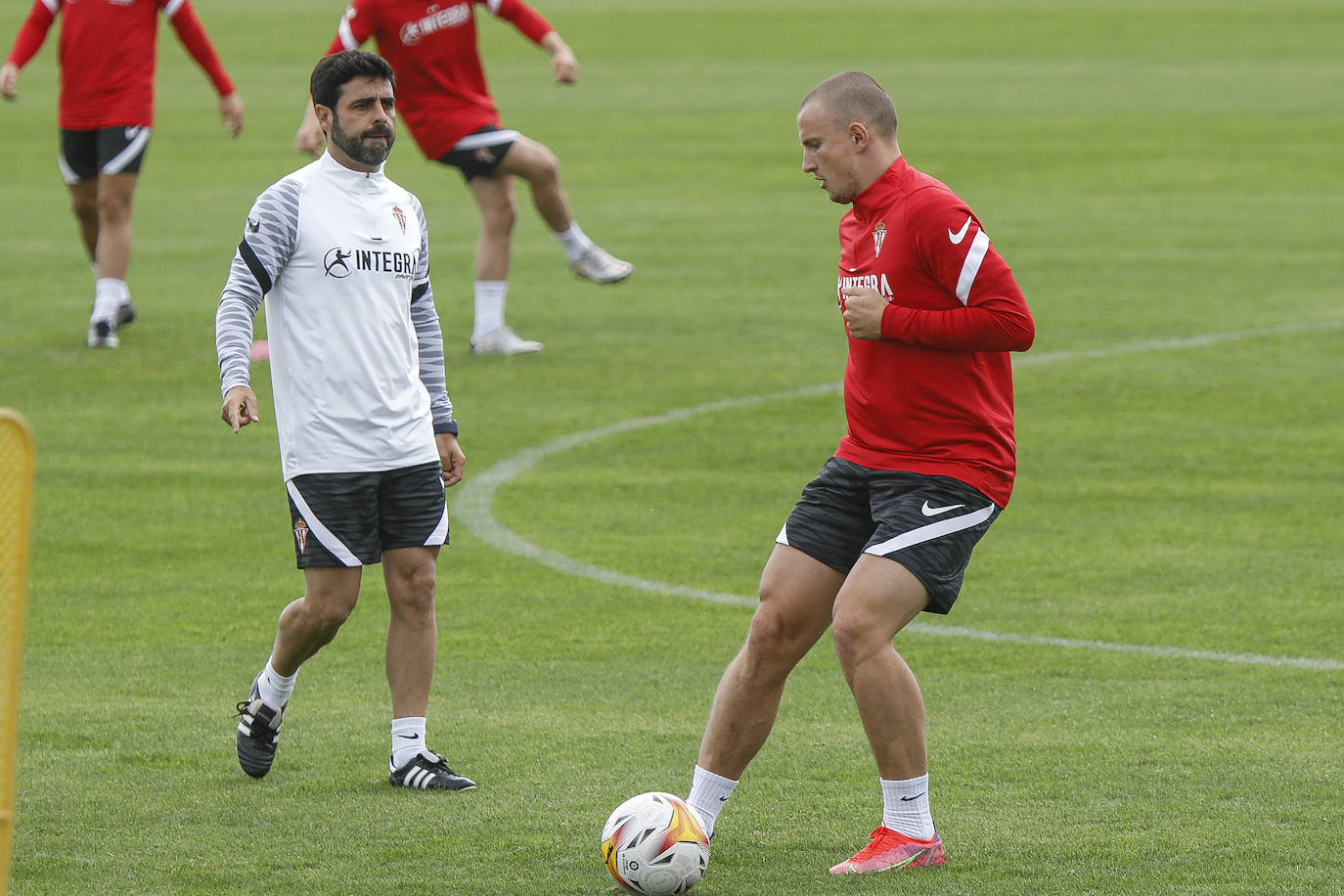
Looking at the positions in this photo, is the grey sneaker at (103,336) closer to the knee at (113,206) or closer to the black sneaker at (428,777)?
the knee at (113,206)

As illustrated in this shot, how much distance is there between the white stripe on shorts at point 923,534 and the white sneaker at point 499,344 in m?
8.02

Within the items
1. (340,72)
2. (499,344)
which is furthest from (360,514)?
(499,344)

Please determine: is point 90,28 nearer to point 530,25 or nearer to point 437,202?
point 530,25

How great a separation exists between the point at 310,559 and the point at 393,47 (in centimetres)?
676

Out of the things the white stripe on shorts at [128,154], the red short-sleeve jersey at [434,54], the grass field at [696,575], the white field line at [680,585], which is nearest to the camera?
the grass field at [696,575]

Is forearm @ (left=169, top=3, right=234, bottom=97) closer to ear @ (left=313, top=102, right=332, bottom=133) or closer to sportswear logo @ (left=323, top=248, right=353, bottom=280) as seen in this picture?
ear @ (left=313, top=102, right=332, bottom=133)

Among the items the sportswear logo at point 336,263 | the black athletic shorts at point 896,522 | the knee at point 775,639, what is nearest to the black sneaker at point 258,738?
the sportswear logo at point 336,263

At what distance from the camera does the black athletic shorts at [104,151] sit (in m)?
Answer: 12.5

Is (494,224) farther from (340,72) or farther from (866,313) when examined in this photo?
(866,313)

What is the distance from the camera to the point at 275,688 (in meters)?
6.09

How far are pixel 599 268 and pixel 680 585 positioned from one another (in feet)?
15.2

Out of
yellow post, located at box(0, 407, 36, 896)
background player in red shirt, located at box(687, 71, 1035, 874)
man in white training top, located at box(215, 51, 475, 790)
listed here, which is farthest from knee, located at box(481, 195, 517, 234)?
yellow post, located at box(0, 407, 36, 896)

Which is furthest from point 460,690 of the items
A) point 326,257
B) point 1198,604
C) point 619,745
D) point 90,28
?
point 90,28

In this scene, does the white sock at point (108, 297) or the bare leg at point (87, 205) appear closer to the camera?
the white sock at point (108, 297)
